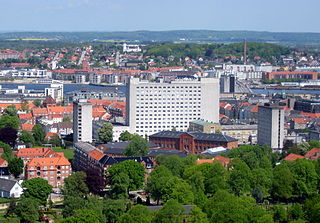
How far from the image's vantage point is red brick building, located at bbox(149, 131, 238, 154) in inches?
1286

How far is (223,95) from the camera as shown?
201 ft

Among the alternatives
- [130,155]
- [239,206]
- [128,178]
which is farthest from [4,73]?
[239,206]

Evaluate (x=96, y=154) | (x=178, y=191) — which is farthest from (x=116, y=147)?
(x=178, y=191)

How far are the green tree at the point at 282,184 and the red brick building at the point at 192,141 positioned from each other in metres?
8.37

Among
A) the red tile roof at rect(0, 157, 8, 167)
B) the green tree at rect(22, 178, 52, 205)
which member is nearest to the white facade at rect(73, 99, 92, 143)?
the red tile roof at rect(0, 157, 8, 167)

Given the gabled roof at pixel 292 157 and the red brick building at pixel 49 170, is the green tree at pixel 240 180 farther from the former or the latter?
the red brick building at pixel 49 170

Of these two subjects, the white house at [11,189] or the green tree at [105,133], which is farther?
the green tree at [105,133]

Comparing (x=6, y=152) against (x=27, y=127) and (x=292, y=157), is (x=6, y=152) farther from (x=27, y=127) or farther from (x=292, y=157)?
(x=292, y=157)

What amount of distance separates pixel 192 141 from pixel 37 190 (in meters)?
11.5

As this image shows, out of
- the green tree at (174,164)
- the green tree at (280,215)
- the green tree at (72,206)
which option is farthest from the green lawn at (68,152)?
the green tree at (280,215)

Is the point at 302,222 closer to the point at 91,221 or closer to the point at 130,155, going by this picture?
the point at 91,221

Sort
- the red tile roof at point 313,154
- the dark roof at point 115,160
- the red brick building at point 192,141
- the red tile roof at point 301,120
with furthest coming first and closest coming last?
the red tile roof at point 301,120 < the red brick building at point 192,141 < the red tile roof at point 313,154 < the dark roof at point 115,160

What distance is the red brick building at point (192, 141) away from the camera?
32656 millimetres

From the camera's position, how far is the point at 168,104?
38.8 meters
